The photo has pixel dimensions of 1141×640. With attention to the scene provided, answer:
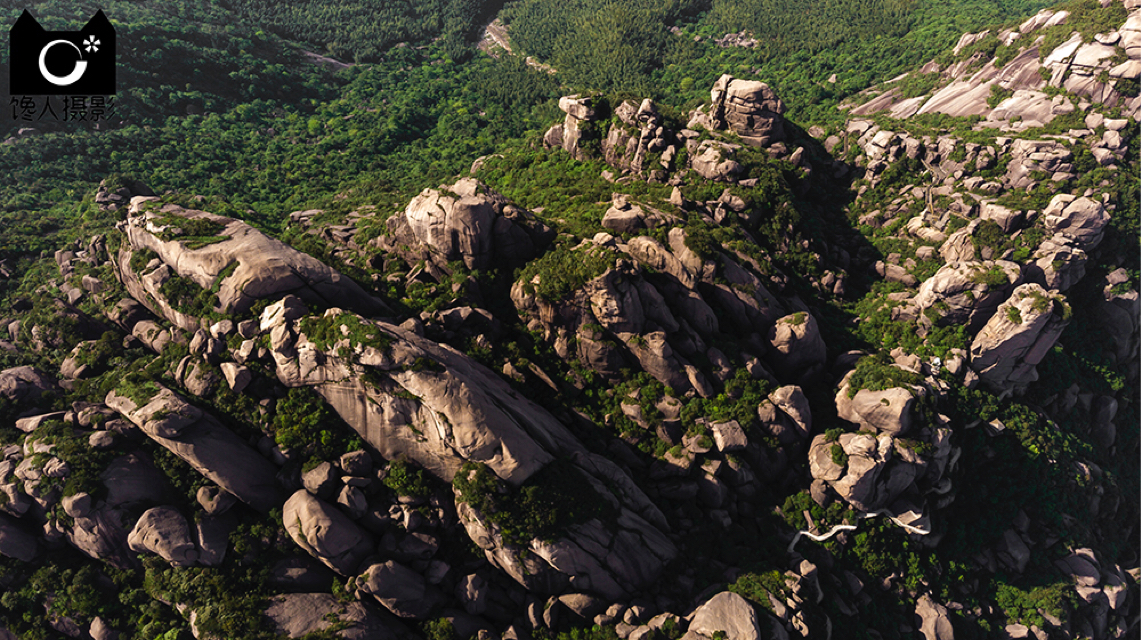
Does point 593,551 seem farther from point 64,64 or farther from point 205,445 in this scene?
point 64,64

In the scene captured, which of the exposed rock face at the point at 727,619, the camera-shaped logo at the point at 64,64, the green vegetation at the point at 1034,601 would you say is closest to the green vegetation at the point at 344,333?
the exposed rock face at the point at 727,619

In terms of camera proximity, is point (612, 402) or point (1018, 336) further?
Answer: point (1018, 336)

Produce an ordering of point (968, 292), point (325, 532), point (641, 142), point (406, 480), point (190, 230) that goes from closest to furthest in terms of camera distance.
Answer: point (325, 532)
point (406, 480)
point (190, 230)
point (968, 292)
point (641, 142)

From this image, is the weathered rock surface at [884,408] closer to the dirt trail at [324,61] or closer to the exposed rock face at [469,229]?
the exposed rock face at [469,229]

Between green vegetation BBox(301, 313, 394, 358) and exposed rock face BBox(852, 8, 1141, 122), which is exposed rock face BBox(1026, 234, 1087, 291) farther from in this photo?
green vegetation BBox(301, 313, 394, 358)

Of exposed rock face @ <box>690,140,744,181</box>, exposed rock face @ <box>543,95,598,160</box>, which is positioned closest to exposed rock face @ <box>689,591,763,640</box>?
exposed rock face @ <box>690,140,744,181</box>

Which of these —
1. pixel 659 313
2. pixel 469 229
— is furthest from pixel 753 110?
pixel 469 229

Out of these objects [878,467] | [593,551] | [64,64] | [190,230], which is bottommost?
[878,467]
